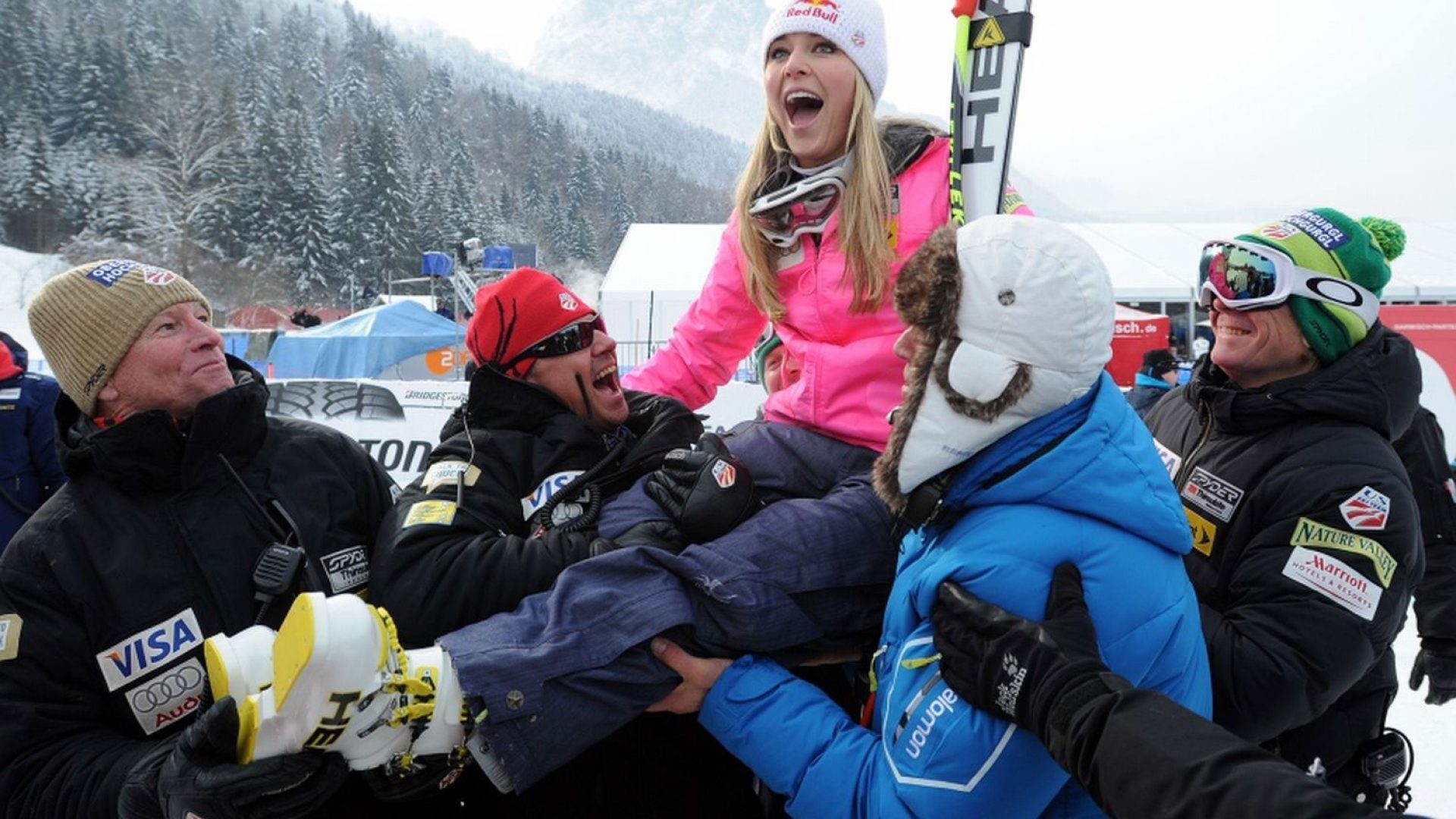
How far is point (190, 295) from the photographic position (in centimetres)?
193

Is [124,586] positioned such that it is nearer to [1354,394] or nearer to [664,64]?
[1354,394]

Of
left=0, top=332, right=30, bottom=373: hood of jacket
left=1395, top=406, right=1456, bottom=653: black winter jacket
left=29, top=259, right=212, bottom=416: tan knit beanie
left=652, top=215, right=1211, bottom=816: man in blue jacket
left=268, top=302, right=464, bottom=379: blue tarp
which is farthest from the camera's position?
left=268, top=302, right=464, bottom=379: blue tarp

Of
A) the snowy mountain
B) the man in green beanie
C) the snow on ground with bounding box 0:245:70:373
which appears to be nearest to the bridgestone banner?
the man in green beanie

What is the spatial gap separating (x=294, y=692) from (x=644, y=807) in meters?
0.94

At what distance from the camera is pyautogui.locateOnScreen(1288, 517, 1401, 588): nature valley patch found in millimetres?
1758

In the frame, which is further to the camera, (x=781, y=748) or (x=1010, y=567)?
(x=781, y=748)

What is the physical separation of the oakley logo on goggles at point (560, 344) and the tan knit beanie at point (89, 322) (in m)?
0.75

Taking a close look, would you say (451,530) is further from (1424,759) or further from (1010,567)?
(1424,759)

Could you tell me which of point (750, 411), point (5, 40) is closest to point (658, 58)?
point (5, 40)

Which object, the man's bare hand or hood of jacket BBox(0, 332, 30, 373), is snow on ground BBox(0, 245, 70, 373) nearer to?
hood of jacket BBox(0, 332, 30, 373)

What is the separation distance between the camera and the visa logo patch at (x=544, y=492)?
1.89m

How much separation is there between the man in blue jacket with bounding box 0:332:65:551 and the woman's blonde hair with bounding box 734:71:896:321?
11.7 ft

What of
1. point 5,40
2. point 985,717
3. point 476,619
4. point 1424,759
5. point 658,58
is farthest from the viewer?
point 658,58

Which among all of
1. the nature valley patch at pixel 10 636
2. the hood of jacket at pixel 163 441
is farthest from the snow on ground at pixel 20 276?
the nature valley patch at pixel 10 636
